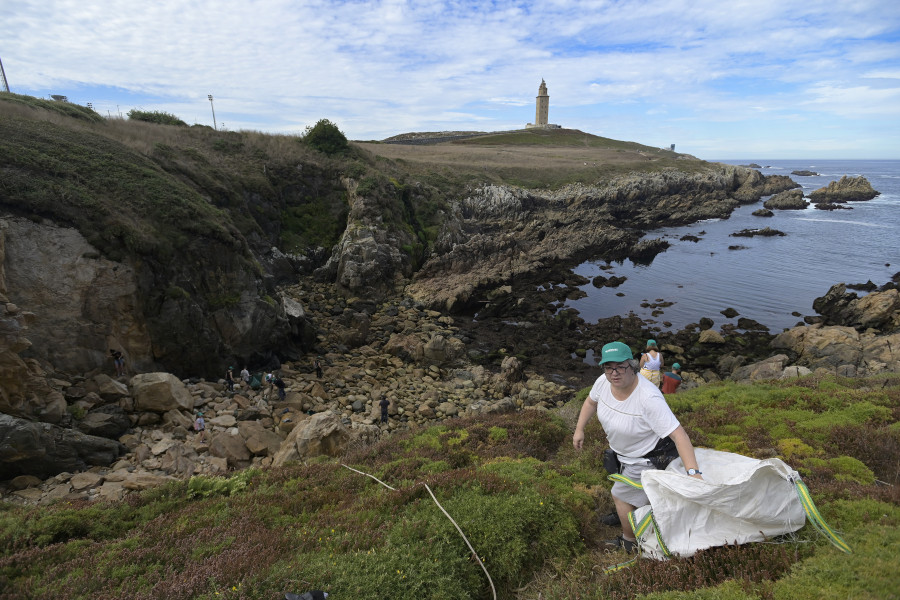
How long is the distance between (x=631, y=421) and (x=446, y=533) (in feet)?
10.4

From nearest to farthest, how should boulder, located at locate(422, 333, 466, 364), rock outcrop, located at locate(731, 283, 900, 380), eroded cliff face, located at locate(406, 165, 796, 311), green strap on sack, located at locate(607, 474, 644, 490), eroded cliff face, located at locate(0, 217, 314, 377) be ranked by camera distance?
green strap on sack, located at locate(607, 474, 644, 490), eroded cliff face, located at locate(0, 217, 314, 377), rock outcrop, located at locate(731, 283, 900, 380), boulder, located at locate(422, 333, 466, 364), eroded cliff face, located at locate(406, 165, 796, 311)

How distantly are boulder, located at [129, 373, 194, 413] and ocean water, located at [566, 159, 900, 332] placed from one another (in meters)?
26.8

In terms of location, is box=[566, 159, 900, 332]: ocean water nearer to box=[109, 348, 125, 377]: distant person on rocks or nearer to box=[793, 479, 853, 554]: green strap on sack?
box=[793, 479, 853, 554]: green strap on sack

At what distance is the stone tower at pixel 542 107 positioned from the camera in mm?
139150

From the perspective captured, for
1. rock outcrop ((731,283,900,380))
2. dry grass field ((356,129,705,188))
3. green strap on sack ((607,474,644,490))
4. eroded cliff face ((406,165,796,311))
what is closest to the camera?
green strap on sack ((607,474,644,490))

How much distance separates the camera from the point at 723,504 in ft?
14.2

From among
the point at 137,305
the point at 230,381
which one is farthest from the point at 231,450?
the point at 137,305

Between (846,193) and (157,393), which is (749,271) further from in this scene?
(846,193)

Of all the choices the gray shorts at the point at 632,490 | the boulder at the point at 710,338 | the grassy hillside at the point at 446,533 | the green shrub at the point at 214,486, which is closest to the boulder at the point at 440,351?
the grassy hillside at the point at 446,533

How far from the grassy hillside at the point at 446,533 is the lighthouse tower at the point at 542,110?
14516cm

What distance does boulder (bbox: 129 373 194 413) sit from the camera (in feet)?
49.8

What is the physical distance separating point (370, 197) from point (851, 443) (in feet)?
122

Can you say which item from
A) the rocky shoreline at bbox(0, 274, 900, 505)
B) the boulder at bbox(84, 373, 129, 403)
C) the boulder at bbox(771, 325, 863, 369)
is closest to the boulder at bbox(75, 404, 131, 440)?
the rocky shoreline at bbox(0, 274, 900, 505)

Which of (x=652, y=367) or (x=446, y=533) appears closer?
(x=446, y=533)
